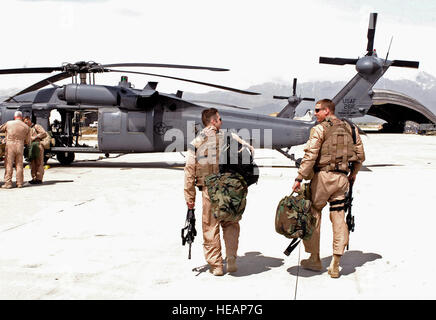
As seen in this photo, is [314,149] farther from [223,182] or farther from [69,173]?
[69,173]

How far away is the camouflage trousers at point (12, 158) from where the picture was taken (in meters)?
10.4

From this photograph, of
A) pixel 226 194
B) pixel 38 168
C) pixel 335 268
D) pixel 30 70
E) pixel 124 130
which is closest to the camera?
pixel 226 194

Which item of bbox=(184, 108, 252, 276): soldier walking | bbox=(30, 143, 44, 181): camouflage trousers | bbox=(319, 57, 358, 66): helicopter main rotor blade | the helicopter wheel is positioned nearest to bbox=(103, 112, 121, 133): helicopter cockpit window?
the helicopter wheel

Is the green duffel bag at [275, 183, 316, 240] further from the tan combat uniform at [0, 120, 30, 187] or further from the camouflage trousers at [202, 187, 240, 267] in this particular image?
the tan combat uniform at [0, 120, 30, 187]

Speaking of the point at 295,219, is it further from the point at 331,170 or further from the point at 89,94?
the point at 89,94

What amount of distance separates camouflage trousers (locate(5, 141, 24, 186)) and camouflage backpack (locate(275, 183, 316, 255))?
7.87 m

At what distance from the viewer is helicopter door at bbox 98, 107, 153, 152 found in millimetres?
14883

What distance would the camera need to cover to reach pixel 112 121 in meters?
15.0

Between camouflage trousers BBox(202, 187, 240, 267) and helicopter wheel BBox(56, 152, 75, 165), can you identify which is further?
helicopter wheel BBox(56, 152, 75, 165)

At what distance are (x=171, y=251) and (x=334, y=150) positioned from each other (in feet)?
7.81

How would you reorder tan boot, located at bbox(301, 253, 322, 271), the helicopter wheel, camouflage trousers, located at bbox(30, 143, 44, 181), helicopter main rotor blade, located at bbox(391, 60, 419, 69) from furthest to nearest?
the helicopter wheel → helicopter main rotor blade, located at bbox(391, 60, 419, 69) → camouflage trousers, located at bbox(30, 143, 44, 181) → tan boot, located at bbox(301, 253, 322, 271)

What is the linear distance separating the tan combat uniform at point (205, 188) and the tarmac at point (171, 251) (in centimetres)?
29

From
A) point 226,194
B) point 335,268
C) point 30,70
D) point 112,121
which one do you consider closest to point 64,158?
point 112,121

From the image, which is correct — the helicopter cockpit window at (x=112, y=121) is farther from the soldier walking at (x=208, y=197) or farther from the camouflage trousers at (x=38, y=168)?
the soldier walking at (x=208, y=197)
